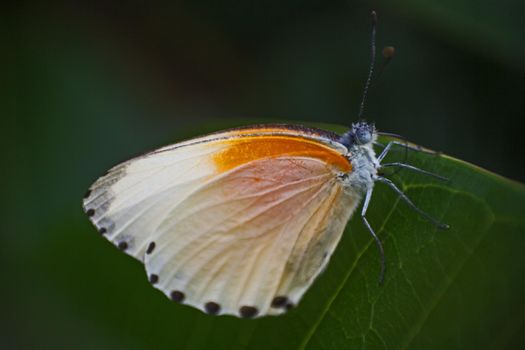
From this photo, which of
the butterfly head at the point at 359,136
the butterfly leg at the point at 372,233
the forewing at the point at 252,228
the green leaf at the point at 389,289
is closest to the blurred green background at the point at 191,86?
the green leaf at the point at 389,289

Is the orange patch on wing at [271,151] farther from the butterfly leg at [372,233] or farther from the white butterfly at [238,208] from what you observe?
the butterfly leg at [372,233]

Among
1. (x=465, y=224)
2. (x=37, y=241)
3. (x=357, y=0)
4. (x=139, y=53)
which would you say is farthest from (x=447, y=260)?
(x=139, y=53)

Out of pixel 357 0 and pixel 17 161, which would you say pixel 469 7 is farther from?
pixel 17 161

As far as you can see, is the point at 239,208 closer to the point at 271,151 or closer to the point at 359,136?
the point at 271,151

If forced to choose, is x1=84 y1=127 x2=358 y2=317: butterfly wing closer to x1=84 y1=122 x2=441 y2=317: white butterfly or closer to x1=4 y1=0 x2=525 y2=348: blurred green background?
x1=84 y1=122 x2=441 y2=317: white butterfly

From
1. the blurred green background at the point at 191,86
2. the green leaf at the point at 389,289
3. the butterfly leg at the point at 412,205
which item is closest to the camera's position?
the green leaf at the point at 389,289

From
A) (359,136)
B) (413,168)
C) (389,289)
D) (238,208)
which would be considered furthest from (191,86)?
(389,289)

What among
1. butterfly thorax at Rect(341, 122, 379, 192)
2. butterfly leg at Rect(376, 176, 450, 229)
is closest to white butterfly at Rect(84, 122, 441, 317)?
butterfly thorax at Rect(341, 122, 379, 192)
